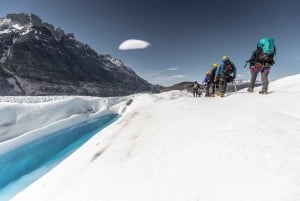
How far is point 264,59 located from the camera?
912 centimetres

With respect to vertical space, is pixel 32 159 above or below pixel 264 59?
below

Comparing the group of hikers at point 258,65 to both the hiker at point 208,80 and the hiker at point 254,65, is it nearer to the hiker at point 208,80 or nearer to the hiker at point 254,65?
the hiker at point 254,65

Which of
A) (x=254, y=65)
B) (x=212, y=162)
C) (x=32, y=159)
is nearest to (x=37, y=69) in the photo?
(x=32, y=159)

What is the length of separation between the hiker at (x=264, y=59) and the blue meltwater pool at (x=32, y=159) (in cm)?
1351

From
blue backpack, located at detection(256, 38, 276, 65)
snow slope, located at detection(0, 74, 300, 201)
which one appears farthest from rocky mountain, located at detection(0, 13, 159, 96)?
blue backpack, located at detection(256, 38, 276, 65)

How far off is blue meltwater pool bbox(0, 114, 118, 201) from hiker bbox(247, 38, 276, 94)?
1351 cm

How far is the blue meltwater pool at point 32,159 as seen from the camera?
35.9 ft

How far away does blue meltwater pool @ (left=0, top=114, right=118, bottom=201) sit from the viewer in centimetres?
1094

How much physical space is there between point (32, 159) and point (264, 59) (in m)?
16.7

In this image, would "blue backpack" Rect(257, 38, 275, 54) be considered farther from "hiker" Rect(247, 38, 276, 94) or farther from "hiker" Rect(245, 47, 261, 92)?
"hiker" Rect(245, 47, 261, 92)

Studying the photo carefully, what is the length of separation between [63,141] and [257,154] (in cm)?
1830

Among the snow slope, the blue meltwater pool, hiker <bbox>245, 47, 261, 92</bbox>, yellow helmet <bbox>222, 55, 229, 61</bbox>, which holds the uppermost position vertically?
yellow helmet <bbox>222, 55, 229, 61</bbox>

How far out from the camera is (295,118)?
206 inches

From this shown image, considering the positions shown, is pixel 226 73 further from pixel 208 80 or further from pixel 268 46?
pixel 268 46
